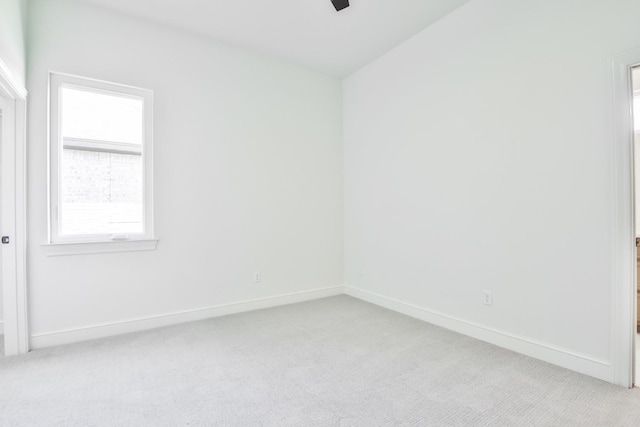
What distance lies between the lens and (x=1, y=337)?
2803mm

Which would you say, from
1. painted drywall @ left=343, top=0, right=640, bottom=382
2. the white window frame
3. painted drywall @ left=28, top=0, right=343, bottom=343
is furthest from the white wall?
painted drywall @ left=343, top=0, right=640, bottom=382

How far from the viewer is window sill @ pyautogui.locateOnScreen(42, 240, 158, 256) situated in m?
2.67

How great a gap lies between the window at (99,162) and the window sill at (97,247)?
0.04 metres

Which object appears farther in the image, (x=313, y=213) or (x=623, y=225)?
(x=313, y=213)

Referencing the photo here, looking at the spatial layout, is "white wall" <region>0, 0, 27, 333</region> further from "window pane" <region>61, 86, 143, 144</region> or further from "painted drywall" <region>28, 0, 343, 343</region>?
"window pane" <region>61, 86, 143, 144</region>

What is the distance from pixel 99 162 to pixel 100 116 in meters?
0.43

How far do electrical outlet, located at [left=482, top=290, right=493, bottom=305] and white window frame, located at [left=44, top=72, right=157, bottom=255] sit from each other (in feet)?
10.1

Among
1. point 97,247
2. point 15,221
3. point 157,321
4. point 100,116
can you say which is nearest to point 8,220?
point 15,221

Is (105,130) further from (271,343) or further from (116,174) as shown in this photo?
(271,343)

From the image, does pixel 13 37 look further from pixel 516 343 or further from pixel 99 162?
pixel 516 343

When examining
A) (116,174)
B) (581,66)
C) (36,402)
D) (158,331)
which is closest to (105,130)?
(116,174)

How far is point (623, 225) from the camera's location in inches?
78.8

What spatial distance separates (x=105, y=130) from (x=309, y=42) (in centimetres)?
224

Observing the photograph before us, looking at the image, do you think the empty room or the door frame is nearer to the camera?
the empty room
